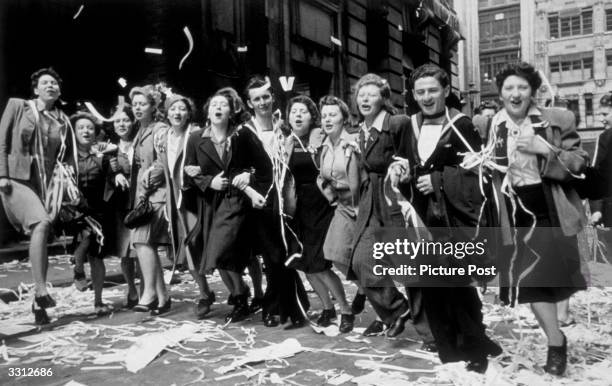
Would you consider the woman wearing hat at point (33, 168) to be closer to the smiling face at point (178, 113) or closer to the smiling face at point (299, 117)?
the smiling face at point (178, 113)

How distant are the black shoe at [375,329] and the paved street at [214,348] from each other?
0.24 ft

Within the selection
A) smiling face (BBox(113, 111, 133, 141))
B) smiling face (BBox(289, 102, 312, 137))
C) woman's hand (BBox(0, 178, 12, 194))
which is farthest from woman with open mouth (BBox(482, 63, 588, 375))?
woman's hand (BBox(0, 178, 12, 194))

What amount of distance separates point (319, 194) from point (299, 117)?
2.00ft

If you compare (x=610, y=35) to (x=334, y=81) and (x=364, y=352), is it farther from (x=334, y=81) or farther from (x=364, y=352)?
(x=334, y=81)

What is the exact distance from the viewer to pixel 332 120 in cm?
397

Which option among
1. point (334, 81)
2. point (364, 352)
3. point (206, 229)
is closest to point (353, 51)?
point (334, 81)

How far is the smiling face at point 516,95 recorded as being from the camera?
2842 mm

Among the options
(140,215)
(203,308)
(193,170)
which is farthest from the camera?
(140,215)

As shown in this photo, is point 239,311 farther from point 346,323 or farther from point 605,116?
point 605,116

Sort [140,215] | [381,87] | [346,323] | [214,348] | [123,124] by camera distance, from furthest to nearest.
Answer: [123,124] → [140,215] → [346,323] → [381,87] → [214,348]

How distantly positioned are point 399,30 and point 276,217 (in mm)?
13761

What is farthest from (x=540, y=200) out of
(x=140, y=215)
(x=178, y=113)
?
(x=140, y=215)

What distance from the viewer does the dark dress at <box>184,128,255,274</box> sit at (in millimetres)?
4203

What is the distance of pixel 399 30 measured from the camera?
1661 centimetres
